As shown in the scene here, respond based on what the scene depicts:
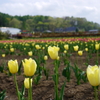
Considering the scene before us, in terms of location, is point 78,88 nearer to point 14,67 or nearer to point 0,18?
point 14,67

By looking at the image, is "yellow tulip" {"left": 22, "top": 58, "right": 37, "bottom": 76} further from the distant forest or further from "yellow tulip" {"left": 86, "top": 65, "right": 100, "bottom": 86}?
the distant forest

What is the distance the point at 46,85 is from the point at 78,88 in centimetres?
63

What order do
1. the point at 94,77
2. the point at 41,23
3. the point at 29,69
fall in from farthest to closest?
the point at 41,23, the point at 29,69, the point at 94,77

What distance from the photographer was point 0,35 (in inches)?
997

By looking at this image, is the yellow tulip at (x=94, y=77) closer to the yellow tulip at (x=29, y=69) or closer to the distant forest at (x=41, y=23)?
the yellow tulip at (x=29, y=69)

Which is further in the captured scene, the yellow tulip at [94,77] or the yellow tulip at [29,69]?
the yellow tulip at [29,69]

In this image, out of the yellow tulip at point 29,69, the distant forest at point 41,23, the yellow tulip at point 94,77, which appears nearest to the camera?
the yellow tulip at point 94,77

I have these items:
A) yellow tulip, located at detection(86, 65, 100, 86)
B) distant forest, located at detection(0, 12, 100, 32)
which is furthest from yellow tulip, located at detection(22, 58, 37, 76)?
distant forest, located at detection(0, 12, 100, 32)

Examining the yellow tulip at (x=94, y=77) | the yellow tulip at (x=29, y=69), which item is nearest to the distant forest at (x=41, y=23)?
the yellow tulip at (x=29, y=69)

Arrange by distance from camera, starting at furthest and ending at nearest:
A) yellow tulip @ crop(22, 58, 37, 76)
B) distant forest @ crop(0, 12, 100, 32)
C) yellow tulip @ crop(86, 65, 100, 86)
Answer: distant forest @ crop(0, 12, 100, 32) < yellow tulip @ crop(22, 58, 37, 76) < yellow tulip @ crop(86, 65, 100, 86)

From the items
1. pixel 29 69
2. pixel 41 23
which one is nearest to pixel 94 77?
pixel 29 69

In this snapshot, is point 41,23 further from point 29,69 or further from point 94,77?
point 94,77

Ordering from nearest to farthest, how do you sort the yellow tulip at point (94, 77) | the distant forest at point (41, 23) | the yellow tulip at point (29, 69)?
the yellow tulip at point (94, 77)
the yellow tulip at point (29, 69)
the distant forest at point (41, 23)

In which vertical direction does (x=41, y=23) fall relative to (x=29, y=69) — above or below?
above
